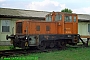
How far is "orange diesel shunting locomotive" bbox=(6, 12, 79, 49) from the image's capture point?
52.7 feet

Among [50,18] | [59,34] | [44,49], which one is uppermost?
[50,18]

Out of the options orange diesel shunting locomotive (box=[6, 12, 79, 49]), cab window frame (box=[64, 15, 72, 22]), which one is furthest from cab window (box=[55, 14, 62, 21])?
cab window frame (box=[64, 15, 72, 22])

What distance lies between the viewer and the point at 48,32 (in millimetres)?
17188

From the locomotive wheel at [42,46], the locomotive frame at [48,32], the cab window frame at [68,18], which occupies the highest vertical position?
the cab window frame at [68,18]

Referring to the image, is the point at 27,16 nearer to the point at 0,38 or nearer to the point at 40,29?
the point at 0,38

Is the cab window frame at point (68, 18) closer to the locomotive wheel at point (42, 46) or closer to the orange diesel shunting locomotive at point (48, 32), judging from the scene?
the orange diesel shunting locomotive at point (48, 32)

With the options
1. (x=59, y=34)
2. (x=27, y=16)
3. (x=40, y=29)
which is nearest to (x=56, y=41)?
(x=59, y=34)

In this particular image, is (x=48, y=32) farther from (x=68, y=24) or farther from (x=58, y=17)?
(x=68, y=24)

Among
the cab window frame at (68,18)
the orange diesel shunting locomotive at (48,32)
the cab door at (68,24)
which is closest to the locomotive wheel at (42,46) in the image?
the orange diesel shunting locomotive at (48,32)

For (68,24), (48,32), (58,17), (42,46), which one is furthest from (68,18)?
(42,46)

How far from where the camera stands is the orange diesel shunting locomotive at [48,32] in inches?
633

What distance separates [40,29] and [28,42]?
1702mm

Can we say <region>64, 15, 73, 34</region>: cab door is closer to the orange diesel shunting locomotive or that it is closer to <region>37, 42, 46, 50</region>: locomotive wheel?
the orange diesel shunting locomotive

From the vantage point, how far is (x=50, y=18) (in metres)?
18.6
